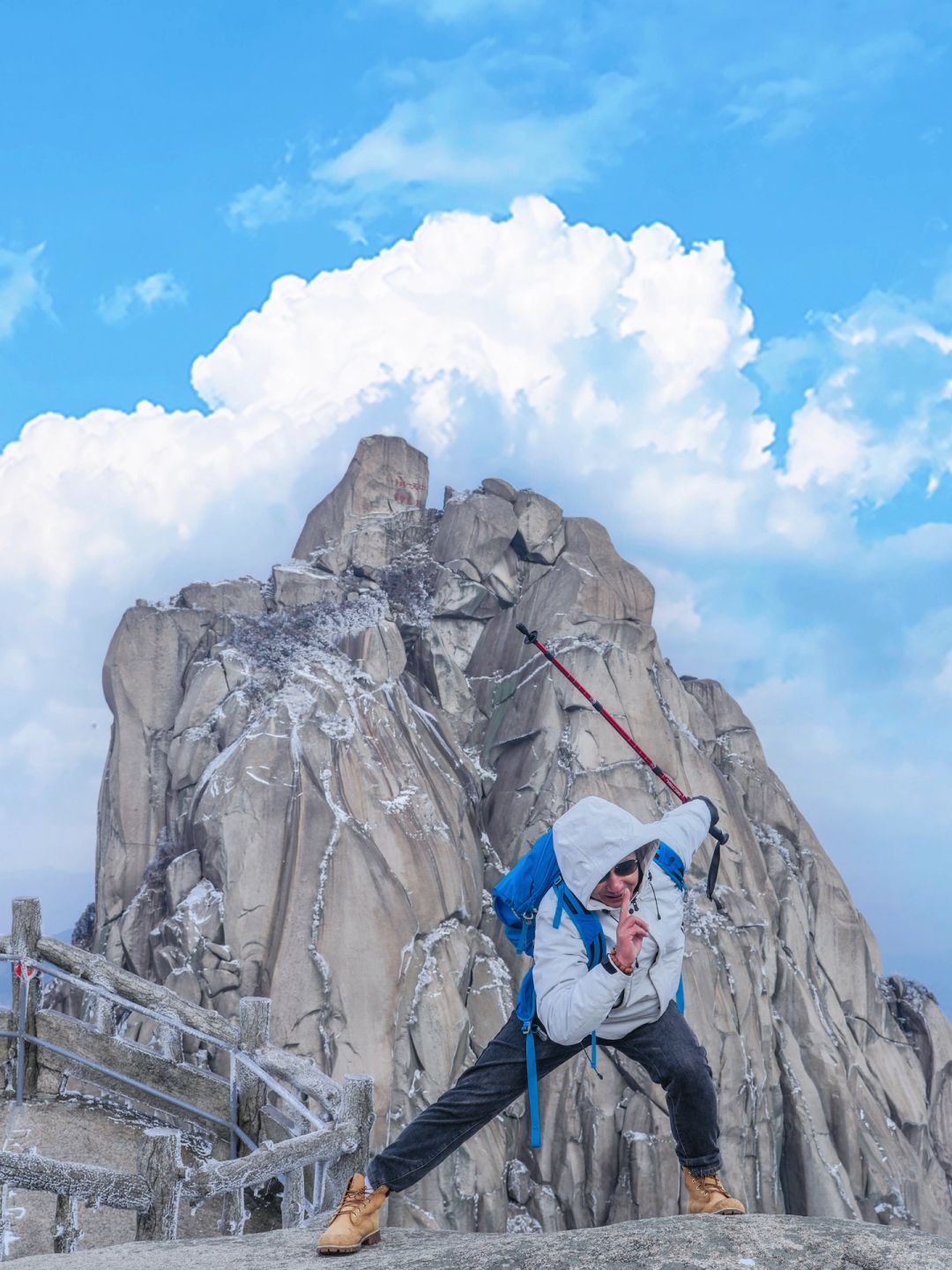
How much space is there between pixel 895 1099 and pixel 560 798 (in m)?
8.89

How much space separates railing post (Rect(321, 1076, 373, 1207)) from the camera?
5871 millimetres

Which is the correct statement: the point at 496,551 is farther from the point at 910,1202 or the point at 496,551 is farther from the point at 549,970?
the point at 549,970

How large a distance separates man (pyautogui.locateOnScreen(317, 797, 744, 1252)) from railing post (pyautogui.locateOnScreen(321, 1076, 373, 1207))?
1413 mm

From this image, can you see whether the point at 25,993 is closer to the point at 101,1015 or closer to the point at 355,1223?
the point at 101,1015

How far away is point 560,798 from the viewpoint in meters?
18.9

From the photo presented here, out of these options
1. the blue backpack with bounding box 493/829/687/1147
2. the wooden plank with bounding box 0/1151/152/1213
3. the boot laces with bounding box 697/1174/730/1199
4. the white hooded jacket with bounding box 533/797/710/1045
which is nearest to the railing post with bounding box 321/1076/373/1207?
the wooden plank with bounding box 0/1151/152/1213

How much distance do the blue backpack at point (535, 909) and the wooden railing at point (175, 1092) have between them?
1.68m

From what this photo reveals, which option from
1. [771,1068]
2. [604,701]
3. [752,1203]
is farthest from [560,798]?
[752,1203]

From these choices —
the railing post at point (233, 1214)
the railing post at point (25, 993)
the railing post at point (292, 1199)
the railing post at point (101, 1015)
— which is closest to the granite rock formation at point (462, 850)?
the railing post at point (101, 1015)

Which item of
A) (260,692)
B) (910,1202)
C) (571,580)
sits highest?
(571,580)

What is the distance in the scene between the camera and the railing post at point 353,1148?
19.3ft

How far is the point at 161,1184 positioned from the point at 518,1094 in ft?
6.10

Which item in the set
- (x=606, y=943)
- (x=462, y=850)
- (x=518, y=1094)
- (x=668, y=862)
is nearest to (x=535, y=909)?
(x=606, y=943)

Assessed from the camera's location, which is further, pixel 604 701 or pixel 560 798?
pixel 604 701
